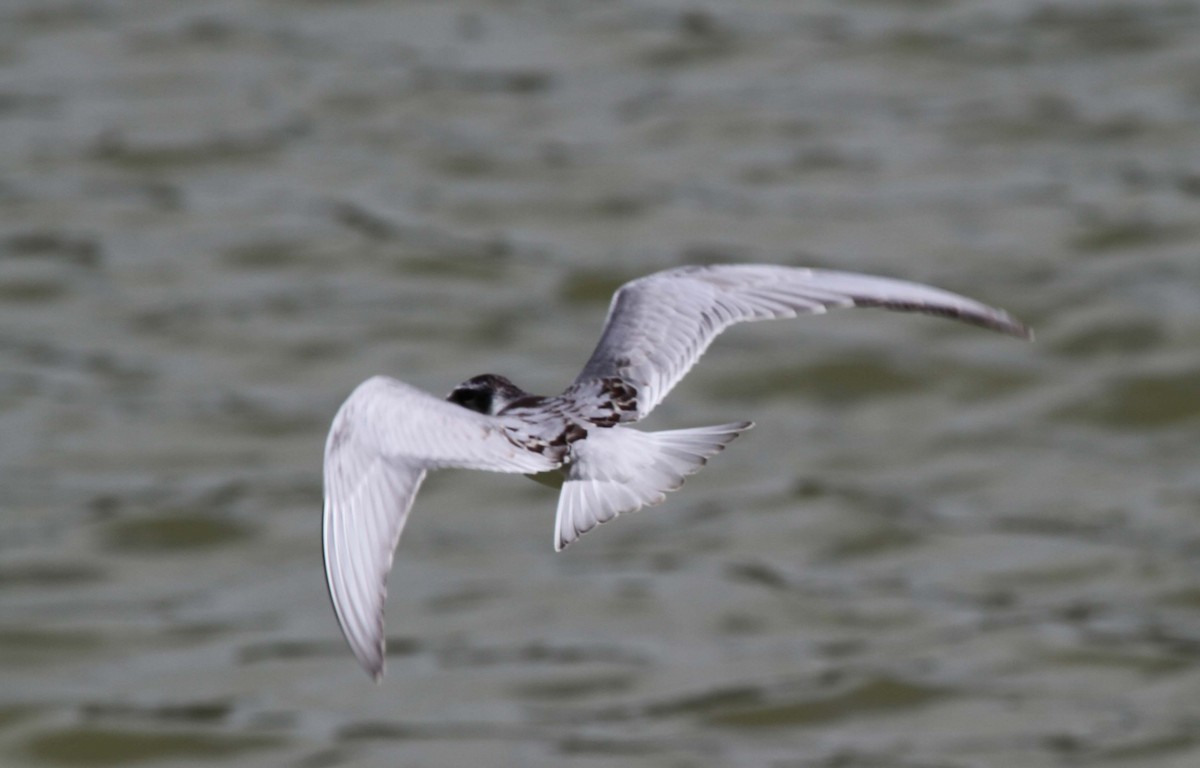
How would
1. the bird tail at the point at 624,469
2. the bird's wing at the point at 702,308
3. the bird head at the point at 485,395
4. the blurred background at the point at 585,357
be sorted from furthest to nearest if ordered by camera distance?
1. the blurred background at the point at 585,357
2. the bird's wing at the point at 702,308
3. the bird head at the point at 485,395
4. the bird tail at the point at 624,469

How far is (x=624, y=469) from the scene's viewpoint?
391 cm

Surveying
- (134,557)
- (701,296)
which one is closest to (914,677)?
(134,557)

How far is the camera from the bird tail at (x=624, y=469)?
3.79 m

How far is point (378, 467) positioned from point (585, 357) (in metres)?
6.81

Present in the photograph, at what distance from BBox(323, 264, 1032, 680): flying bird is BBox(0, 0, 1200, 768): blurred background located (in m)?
3.97

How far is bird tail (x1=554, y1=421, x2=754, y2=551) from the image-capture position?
12.5 feet

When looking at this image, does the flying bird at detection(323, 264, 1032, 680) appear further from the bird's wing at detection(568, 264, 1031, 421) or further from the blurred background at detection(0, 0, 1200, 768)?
the blurred background at detection(0, 0, 1200, 768)

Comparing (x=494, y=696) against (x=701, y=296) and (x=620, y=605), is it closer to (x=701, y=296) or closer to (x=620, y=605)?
(x=620, y=605)

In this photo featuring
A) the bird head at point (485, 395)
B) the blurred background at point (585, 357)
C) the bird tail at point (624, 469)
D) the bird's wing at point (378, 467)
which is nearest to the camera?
the bird's wing at point (378, 467)

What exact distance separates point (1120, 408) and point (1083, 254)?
1.19 m

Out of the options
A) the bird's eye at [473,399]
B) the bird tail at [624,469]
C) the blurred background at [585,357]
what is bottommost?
the blurred background at [585,357]

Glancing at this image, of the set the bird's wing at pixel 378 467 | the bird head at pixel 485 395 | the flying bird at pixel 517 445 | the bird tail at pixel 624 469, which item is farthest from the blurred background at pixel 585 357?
the bird's wing at pixel 378 467

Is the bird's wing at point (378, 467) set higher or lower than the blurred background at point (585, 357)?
higher

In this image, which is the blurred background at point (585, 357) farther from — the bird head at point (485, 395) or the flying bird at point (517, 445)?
the bird head at point (485, 395)
